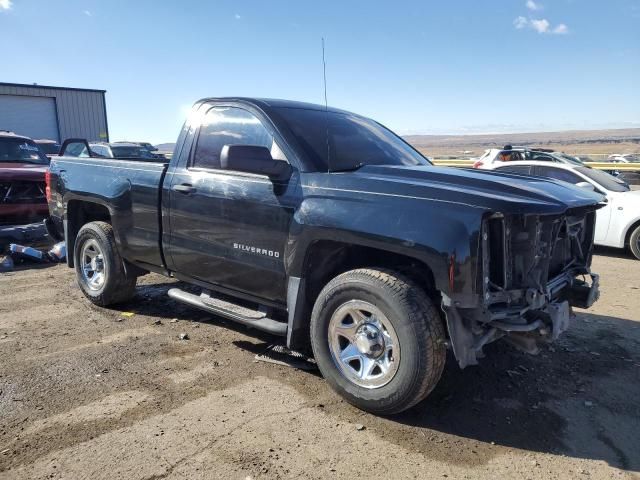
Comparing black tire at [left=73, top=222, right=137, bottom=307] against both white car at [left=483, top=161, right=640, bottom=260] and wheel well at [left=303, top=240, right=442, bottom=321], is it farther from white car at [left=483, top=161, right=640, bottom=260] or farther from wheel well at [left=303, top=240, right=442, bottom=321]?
white car at [left=483, top=161, right=640, bottom=260]

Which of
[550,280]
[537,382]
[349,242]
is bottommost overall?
[537,382]

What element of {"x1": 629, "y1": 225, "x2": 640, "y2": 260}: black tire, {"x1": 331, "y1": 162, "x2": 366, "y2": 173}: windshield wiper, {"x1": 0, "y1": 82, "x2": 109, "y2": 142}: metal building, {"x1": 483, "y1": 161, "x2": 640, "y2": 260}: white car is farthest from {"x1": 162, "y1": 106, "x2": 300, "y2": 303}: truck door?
{"x1": 0, "y1": 82, "x2": 109, "y2": 142}: metal building

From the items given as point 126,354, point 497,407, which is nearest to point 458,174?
point 497,407

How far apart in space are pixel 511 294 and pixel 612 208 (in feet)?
22.8

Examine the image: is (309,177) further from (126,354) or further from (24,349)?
(24,349)

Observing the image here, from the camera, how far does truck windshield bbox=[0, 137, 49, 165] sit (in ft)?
32.5

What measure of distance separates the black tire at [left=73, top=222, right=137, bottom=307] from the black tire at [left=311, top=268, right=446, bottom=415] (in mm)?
2790

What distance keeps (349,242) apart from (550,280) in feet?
4.70

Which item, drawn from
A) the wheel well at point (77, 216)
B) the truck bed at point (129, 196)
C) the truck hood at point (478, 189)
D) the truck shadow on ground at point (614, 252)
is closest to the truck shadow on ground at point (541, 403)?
the truck bed at point (129, 196)

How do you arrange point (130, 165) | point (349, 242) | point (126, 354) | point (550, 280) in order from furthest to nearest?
point (130, 165) → point (126, 354) → point (550, 280) → point (349, 242)

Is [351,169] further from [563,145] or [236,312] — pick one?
[563,145]

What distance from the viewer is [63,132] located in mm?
30344

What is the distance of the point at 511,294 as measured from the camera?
3.19m

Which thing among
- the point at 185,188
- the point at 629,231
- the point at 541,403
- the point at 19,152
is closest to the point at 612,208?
the point at 629,231
